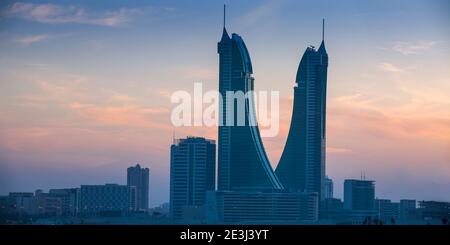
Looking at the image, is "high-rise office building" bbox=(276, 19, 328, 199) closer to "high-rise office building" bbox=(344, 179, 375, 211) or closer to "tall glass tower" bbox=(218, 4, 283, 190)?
"tall glass tower" bbox=(218, 4, 283, 190)

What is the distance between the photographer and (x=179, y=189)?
236 feet

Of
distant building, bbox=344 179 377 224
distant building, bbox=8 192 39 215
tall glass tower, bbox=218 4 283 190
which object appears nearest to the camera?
distant building, bbox=8 192 39 215

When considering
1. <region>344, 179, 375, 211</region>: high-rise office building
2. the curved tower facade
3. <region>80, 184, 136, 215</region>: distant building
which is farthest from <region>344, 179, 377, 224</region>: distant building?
<region>80, 184, 136, 215</region>: distant building

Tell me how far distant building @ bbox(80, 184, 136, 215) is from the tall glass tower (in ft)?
46.3

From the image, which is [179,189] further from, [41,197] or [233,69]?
[41,197]

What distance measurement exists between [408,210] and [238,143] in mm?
28855

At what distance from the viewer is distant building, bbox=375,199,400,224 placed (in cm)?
5945

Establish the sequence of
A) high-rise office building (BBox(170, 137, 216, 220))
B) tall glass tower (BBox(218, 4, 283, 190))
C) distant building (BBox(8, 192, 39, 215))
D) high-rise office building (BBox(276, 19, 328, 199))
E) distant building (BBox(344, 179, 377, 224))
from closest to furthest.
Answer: distant building (BBox(8, 192, 39, 215)), distant building (BBox(344, 179, 377, 224)), high-rise office building (BBox(170, 137, 216, 220)), tall glass tower (BBox(218, 4, 283, 190)), high-rise office building (BBox(276, 19, 328, 199))

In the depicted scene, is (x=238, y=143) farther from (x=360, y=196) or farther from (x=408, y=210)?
(x=408, y=210)

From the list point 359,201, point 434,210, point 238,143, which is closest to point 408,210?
point 434,210

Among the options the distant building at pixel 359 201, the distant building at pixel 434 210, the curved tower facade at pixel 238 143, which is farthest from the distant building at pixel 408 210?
the curved tower facade at pixel 238 143
